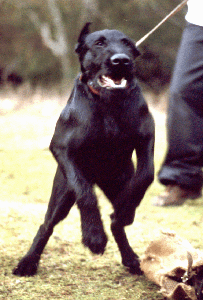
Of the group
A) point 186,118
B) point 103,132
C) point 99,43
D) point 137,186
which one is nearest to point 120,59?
point 99,43

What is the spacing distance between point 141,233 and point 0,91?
986cm

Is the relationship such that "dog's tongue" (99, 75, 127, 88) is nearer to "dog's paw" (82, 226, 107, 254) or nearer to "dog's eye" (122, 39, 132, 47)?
"dog's eye" (122, 39, 132, 47)

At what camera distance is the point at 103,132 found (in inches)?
73.5

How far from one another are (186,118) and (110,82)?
192cm

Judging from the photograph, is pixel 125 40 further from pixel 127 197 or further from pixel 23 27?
pixel 23 27

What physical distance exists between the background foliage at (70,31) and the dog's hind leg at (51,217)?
29.5 feet

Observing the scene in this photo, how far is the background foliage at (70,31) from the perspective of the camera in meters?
12.4

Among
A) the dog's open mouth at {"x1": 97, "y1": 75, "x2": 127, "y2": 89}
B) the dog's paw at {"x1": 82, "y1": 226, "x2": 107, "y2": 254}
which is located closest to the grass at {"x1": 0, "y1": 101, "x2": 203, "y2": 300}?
the dog's paw at {"x1": 82, "y1": 226, "x2": 107, "y2": 254}

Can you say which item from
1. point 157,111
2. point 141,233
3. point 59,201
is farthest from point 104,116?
point 157,111

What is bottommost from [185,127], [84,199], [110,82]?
[185,127]

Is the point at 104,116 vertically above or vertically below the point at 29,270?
above

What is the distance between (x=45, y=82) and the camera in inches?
506

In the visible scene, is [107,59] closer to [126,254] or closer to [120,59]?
[120,59]

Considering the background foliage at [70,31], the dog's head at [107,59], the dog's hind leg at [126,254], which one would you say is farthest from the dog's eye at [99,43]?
the background foliage at [70,31]
